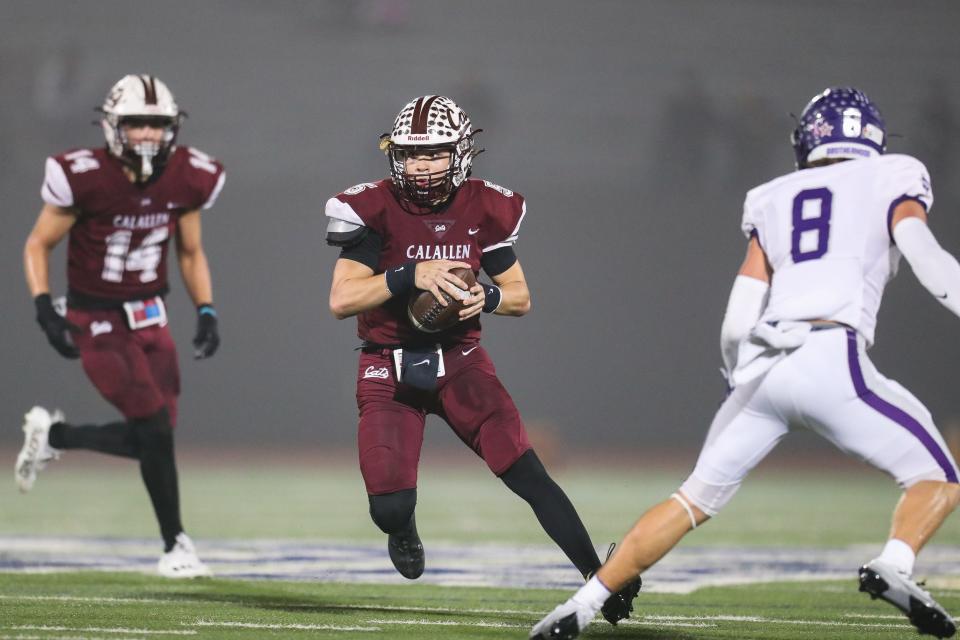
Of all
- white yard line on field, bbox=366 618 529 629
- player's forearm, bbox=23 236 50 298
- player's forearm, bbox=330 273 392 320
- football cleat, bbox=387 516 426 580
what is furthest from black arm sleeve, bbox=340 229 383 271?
player's forearm, bbox=23 236 50 298

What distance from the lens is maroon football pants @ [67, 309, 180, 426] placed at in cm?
577

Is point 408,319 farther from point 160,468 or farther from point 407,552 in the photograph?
point 160,468

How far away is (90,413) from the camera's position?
48.7 feet

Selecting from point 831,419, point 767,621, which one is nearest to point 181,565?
point 767,621

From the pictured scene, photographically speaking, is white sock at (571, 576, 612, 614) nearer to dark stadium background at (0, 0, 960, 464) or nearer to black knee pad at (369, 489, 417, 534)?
black knee pad at (369, 489, 417, 534)

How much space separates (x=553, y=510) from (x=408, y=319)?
78cm

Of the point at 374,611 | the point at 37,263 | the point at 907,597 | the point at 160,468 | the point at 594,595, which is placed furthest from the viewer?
the point at 37,263

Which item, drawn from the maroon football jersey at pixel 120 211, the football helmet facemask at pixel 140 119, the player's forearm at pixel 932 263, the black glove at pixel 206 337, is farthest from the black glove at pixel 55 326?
the player's forearm at pixel 932 263

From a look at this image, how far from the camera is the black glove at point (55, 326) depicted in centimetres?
566

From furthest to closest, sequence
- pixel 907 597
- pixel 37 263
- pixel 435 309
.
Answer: pixel 37 263
pixel 435 309
pixel 907 597

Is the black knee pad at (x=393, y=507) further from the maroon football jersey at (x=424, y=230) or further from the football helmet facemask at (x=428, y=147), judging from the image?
the football helmet facemask at (x=428, y=147)

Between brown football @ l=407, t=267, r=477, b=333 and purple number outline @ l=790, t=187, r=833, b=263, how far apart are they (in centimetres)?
103

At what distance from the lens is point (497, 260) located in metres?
4.64

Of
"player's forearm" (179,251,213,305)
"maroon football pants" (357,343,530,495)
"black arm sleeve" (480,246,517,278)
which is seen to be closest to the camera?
"maroon football pants" (357,343,530,495)
